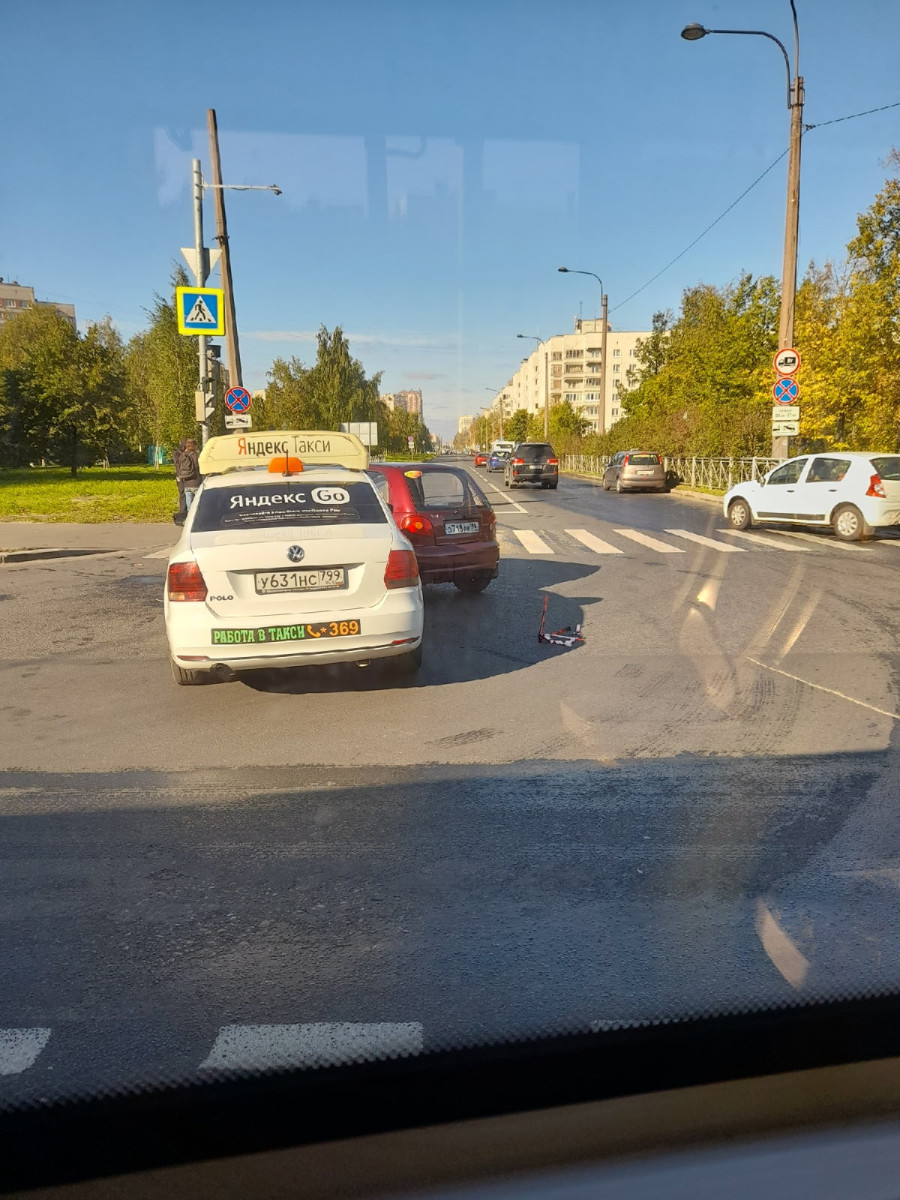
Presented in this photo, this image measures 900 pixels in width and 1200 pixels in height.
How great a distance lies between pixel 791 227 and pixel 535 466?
17.5 metres

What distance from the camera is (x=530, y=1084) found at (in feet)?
7.63

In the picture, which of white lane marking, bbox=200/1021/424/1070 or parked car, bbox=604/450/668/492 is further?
parked car, bbox=604/450/668/492

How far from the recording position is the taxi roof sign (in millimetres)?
9445

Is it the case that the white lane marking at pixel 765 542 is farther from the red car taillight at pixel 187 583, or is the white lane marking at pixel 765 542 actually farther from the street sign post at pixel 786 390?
the red car taillight at pixel 187 583

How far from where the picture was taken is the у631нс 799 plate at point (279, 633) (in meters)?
5.99

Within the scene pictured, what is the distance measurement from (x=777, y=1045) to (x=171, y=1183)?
5.06 ft

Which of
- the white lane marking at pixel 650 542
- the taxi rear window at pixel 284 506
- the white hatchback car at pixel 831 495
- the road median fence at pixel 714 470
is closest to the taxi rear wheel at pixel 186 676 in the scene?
the taxi rear window at pixel 284 506

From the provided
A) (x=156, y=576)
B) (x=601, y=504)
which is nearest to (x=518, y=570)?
(x=156, y=576)

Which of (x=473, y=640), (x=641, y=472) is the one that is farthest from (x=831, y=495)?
(x=641, y=472)

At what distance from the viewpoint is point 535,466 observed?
38.8 meters

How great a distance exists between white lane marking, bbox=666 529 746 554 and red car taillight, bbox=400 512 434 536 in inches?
256

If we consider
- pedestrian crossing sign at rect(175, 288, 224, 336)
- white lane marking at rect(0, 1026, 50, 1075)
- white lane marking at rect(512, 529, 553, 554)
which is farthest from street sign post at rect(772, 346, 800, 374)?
white lane marking at rect(0, 1026, 50, 1075)

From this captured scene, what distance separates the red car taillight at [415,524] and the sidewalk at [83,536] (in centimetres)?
700

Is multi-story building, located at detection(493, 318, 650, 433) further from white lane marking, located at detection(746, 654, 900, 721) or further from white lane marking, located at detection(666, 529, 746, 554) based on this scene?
white lane marking, located at detection(746, 654, 900, 721)
